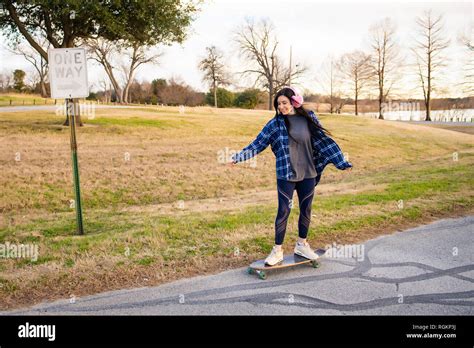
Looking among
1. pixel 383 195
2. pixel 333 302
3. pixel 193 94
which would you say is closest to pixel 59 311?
pixel 333 302

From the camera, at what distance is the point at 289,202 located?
5102mm

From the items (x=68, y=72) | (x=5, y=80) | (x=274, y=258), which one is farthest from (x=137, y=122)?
(x=5, y=80)

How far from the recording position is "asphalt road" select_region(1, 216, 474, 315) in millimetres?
4133

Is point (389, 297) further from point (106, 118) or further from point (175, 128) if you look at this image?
point (106, 118)

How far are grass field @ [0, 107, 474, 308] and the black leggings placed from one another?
28.5 inches

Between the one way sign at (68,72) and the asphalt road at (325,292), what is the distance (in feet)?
11.6

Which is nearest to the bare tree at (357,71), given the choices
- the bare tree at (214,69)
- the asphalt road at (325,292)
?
the bare tree at (214,69)

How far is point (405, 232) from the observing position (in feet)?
22.4

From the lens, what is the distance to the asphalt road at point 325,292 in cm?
413

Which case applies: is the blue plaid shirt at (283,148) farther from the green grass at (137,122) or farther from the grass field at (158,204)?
the green grass at (137,122)

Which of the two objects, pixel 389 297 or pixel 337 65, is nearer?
pixel 389 297

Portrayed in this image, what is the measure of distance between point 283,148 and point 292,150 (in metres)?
0.12
